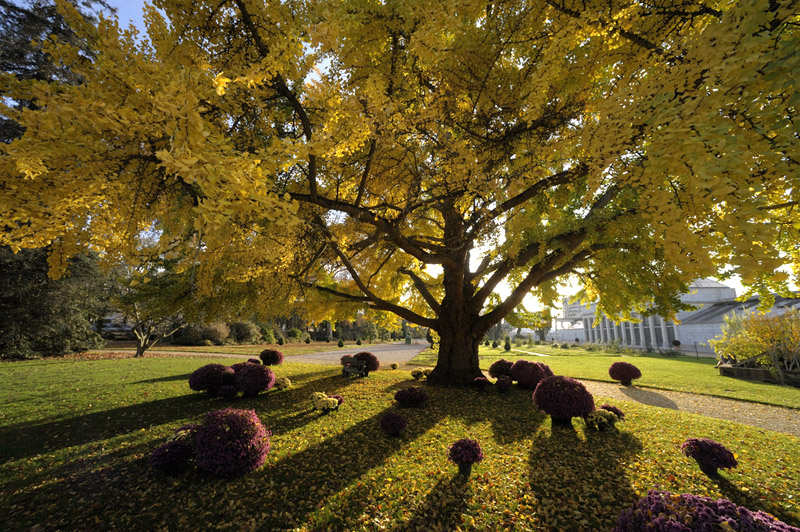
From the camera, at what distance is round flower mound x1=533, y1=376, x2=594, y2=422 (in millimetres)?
6793

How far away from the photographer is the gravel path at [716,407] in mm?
8281

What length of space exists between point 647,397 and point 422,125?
1267 cm

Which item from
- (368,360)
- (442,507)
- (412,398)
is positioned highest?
(368,360)

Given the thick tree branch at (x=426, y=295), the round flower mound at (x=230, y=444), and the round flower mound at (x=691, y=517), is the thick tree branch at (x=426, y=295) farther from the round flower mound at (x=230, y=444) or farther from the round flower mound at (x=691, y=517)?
the round flower mound at (x=691, y=517)

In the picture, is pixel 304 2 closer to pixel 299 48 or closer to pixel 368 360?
pixel 299 48

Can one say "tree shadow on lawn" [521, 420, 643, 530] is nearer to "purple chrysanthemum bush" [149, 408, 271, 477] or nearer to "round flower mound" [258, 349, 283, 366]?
"purple chrysanthemum bush" [149, 408, 271, 477]

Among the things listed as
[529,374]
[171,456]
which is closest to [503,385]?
[529,374]

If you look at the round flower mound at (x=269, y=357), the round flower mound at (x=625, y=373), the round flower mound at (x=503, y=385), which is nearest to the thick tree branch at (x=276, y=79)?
the round flower mound at (x=503, y=385)

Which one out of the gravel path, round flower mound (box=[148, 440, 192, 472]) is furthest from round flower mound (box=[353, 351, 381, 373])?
the gravel path

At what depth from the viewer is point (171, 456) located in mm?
4715

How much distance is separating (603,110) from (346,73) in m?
3.63

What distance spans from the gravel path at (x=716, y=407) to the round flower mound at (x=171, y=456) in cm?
1256

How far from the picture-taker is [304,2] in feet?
14.2

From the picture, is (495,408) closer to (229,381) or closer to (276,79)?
(229,381)
